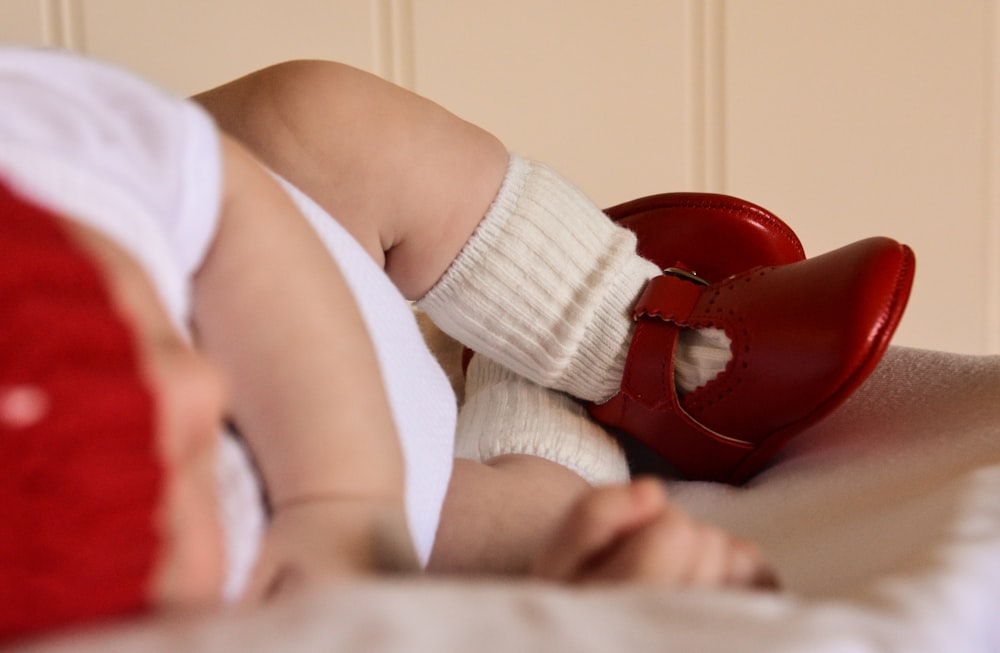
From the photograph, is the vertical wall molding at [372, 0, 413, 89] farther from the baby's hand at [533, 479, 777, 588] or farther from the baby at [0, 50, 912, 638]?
the baby's hand at [533, 479, 777, 588]

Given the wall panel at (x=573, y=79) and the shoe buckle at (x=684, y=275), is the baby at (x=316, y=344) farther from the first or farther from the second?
the wall panel at (x=573, y=79)

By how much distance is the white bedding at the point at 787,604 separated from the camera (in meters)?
0.19

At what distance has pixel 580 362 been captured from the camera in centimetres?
61

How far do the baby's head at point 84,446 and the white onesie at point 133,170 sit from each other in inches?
1.6

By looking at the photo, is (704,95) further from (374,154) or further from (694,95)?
(374,154)

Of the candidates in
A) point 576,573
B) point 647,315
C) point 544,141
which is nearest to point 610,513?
point 576,573

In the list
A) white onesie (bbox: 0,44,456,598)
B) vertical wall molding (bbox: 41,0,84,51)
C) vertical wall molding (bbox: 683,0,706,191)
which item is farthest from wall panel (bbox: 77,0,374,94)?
white onesie (bbox: 0,44,456,598)

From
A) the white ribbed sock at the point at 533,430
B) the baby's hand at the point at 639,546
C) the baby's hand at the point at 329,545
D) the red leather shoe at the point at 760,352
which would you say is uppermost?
the baby's hand at the point at 639,546

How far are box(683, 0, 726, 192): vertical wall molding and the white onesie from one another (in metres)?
0.79

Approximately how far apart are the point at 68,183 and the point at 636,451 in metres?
0.47

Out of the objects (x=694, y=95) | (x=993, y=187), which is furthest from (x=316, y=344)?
(x=993, y=187)

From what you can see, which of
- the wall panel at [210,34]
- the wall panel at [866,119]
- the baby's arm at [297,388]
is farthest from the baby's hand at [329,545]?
the wall panel at [866,119]

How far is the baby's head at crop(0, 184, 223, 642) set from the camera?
0.18 m

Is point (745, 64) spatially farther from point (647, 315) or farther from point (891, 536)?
point (891, 536)
